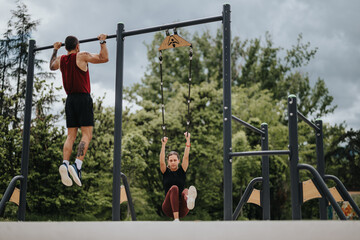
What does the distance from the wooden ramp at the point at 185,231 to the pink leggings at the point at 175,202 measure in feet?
11.6

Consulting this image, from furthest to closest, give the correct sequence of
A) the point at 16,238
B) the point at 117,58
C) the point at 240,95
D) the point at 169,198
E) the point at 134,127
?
the point at 240,95 → the point at 134,127 → the point at 169,198 → the point at 117,58 → the point at 16,238

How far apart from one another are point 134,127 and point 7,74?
559 centimetres

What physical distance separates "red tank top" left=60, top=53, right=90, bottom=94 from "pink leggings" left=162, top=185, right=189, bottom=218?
1.76m

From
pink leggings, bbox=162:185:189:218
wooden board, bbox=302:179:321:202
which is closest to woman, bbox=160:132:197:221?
pink leggings, bbox=162:185:189:218

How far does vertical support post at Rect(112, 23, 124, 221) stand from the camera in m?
4.45

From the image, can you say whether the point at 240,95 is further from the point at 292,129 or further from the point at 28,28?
the point at 292,129

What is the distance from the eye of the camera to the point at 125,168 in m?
14.4

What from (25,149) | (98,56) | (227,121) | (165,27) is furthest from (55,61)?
(227,121)

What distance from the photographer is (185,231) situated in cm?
149

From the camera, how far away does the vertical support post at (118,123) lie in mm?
4445

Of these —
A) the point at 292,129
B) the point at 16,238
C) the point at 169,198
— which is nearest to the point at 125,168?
the point at 169,198

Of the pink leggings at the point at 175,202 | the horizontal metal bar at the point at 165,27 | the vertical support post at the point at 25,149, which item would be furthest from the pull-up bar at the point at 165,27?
the pink leggings at the point at 175,202

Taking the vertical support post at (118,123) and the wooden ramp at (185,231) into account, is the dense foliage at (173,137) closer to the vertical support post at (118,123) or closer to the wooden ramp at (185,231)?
the vertical support post at (118,123)

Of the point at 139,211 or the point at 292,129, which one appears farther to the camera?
the point at 139,211
